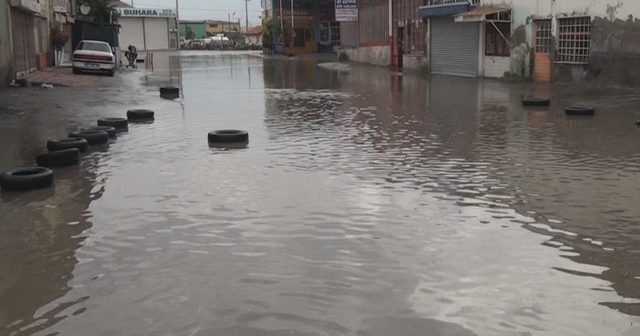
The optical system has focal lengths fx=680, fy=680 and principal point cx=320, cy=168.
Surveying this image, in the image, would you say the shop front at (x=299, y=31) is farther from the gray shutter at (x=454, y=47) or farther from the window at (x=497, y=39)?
the window at (x=497, y=39)

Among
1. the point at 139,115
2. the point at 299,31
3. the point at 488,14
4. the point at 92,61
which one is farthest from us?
the point at 299,31

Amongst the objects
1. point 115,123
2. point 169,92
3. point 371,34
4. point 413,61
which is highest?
point 371,34

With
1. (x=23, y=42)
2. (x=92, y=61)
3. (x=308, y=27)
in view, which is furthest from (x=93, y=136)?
(x=308, y=27)

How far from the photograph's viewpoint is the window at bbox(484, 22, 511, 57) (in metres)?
28.2

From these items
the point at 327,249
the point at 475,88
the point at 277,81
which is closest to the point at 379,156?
the point at 327,249

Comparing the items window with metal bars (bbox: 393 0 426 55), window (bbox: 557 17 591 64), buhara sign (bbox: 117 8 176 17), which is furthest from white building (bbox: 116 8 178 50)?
window (bbox: 557 17 591 64)

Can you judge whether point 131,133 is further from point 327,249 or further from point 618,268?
point 618,268

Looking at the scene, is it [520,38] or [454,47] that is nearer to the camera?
[520,38]

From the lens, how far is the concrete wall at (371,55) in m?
42.6

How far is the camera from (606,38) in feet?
72.3

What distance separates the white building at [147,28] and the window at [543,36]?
6825 centimetres

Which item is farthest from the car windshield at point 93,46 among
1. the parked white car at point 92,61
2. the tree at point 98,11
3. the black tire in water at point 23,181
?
the black tire in water at point 23,181

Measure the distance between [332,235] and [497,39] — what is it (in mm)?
24416

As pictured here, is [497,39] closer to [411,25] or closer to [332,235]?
[411,25]
